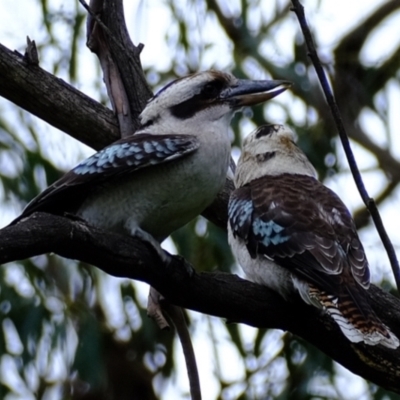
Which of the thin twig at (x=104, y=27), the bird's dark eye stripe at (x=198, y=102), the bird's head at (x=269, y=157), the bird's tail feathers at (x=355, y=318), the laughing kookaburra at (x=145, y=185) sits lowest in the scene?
the bird's tail feathers at (x=355, y=318)

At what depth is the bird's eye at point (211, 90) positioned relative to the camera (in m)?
3.18

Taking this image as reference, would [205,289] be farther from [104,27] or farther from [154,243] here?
[104,27]

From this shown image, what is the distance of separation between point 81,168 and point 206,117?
0.47 meters

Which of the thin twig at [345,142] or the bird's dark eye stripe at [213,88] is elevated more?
the bird's dark eye stripe at [213,88]

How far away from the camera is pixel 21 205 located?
4457 mm

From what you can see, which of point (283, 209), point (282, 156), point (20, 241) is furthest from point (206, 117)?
point (20, 241)

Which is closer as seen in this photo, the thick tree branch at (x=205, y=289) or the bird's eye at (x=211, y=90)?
the thick tree branch at (x=205, y=289)

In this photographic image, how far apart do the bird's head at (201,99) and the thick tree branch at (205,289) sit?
531 mm

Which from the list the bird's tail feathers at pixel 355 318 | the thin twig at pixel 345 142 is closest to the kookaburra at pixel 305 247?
the bird's tail feathers at pixel 355 318

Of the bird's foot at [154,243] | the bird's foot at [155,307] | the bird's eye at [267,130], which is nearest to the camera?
the bird's foot at [154,243]

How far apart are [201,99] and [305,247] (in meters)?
0.55

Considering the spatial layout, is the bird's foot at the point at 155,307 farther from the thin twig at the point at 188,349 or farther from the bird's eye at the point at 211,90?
the bird's eye at the point at 211,90

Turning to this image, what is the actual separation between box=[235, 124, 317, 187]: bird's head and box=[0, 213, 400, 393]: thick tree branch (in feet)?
1.82

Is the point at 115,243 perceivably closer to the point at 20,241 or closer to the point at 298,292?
the point at 20,241
